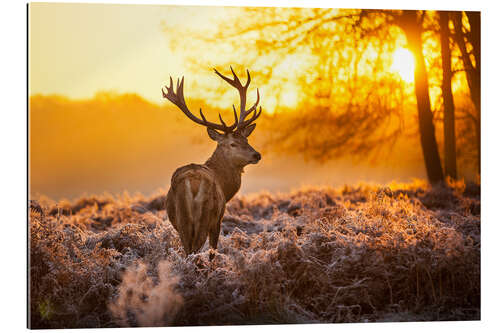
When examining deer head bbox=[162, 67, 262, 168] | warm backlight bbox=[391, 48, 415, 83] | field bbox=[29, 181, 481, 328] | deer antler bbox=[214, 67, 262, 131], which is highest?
warm backlight bbox=[391, 48, 415, 83]

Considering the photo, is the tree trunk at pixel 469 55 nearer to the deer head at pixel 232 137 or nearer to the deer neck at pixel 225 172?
the deer head at pixel 232 137

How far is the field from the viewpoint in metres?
6.05

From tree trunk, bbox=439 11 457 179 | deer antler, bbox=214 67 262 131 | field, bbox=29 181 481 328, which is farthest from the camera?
tree trunk, bbox=439 11 457 179

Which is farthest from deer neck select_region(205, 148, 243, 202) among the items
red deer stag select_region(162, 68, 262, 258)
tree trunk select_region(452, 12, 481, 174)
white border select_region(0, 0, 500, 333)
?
tree trunk select_region(452, 12, 481, 174)

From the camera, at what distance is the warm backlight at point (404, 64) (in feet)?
30.6

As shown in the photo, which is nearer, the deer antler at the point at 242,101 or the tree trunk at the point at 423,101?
the deer antler at the point at 242,101

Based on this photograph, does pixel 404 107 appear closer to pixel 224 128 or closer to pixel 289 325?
pixel 224 128

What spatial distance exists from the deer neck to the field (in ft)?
1.88

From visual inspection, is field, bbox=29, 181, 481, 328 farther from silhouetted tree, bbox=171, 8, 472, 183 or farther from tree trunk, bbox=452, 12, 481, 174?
silhouetted tree, bbox=171, 8, 472, 183

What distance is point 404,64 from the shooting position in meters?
9.52

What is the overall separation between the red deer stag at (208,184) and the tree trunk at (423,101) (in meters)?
3.03

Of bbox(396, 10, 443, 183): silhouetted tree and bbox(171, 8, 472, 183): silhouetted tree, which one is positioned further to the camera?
bbox(396, 10, 443, 183): silhouetted tree
